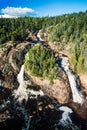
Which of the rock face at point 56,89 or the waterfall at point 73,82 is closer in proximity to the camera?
the rock face at point 56,89

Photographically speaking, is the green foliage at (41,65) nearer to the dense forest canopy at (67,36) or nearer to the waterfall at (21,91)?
the waterfall at (21,91)

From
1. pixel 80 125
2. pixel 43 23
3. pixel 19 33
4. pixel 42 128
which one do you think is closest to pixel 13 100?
pixel 42 128

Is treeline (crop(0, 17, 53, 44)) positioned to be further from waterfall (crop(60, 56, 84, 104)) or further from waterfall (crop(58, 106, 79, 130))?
waterfall (crop(58, 106, 79, 130))

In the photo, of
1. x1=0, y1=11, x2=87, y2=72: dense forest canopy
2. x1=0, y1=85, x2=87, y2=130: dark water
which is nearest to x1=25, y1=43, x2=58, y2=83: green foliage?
x1=0, y1=85, x2=87, y2=130: dark water

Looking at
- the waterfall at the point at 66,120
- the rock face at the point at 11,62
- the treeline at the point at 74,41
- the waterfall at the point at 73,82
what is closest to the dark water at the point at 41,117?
the waterfall at the point at 66,120

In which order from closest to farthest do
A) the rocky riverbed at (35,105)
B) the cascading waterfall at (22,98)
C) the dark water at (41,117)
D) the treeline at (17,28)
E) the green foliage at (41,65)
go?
1. the dark water at (41,117)
2. the rocky riverbed at (35,105)
3. the cascading waterfall at (22,98)
4. the green foliage at (41,65)
5. the treeline at (17,28)

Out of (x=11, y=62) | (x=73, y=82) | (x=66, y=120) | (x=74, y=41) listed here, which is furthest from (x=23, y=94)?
(x=74, y=41)
